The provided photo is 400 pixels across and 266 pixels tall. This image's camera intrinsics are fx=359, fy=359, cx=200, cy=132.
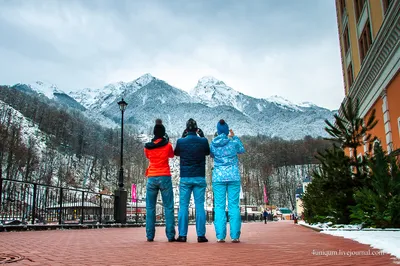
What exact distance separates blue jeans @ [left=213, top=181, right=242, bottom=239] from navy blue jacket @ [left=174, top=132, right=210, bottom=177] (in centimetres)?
40

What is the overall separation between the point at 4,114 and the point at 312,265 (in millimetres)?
87703

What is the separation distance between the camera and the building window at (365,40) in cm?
1623

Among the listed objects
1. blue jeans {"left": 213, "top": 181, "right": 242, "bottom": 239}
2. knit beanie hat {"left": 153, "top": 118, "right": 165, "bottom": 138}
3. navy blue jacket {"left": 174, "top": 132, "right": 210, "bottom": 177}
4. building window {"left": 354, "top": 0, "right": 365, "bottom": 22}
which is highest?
building window {"left": 354, "top": 0, "right": 365, "bottom": 22}

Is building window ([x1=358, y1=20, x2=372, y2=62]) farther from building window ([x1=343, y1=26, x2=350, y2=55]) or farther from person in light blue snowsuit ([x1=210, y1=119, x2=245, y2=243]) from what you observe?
person in light blue snowsuit ([x1=210, y1=119, x2=245, y2=243])

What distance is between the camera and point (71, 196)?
14.1 meters

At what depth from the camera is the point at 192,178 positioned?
6.07m

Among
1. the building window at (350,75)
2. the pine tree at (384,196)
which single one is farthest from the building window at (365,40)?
the pine tree at (384,196)

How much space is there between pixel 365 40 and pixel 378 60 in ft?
14.8

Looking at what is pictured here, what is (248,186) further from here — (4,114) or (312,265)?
Answer: (312,265)

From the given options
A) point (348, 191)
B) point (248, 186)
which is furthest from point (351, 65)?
point (248, 186)

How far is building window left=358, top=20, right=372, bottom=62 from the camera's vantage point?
16234 mm

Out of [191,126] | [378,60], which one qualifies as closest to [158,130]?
[191,126]

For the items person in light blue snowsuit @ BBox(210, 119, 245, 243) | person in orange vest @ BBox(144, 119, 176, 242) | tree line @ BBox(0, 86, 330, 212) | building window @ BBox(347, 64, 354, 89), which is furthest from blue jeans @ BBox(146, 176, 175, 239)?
tree line @ BBox(0, 86, 330, 212)

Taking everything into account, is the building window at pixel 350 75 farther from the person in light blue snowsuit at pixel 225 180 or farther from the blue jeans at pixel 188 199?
the blue jeans at pixel 188 199
